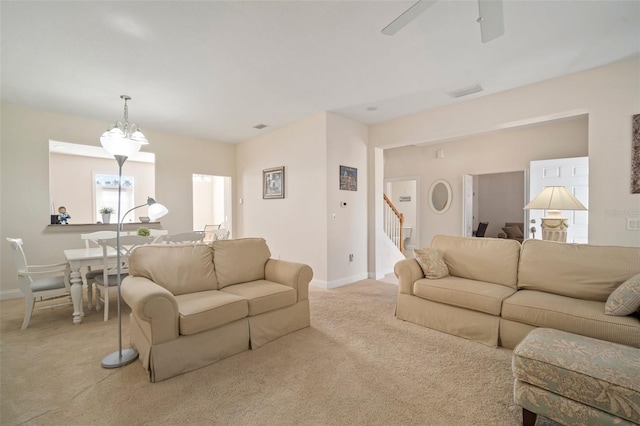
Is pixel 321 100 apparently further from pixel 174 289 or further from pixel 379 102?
pixel 174 289

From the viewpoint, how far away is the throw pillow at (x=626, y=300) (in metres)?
2.00

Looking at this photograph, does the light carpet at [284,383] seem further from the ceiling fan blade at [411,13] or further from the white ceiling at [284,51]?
the white ceiling at [284,51]

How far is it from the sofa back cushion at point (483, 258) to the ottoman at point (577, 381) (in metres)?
1.26

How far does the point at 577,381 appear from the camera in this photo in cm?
142

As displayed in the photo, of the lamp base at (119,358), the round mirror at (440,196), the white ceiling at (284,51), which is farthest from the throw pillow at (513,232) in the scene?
the lamp base at (119,358)

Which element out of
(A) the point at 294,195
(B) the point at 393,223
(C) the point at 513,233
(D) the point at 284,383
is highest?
(A) the point at 294,195

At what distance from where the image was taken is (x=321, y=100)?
13.1 ft

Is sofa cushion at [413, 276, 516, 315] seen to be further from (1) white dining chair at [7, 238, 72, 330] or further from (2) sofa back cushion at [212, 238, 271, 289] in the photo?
(1) white dining chair at [7, 238, 72, 330]

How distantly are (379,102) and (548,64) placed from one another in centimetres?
188

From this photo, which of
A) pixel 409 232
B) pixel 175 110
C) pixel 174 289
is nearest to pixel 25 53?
pixel 175 110

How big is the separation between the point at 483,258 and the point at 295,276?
1996mm

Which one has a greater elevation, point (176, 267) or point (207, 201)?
point (207, 201)

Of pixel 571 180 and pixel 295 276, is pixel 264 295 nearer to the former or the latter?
pixel 295 276

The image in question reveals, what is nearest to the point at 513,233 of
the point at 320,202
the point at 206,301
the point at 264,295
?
the point at 320,202
